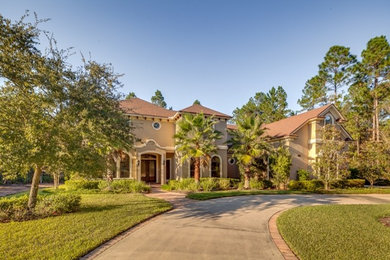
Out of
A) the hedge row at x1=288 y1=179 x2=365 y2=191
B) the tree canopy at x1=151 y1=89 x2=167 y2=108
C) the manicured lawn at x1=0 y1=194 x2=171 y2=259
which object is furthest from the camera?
the tree canopy at x1=151 y1=89 x2=167 y2=108

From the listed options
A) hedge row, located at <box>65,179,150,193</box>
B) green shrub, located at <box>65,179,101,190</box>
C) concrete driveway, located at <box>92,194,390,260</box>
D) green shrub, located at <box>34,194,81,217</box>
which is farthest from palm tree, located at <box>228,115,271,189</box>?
green shrub, located at <box>34,194,81,217</box>

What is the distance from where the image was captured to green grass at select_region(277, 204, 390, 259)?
538 centimetres

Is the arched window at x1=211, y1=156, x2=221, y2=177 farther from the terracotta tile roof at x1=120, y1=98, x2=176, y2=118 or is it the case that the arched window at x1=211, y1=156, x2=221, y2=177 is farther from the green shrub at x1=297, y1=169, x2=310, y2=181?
the green shrub at x1=297, y1=169, x2=310, y2=181

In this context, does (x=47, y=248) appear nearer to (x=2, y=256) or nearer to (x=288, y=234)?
(x=2, y=256)

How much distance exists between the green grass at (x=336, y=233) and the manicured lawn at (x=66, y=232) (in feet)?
17.7

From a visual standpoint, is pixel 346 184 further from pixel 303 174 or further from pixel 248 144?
pixel 248 144

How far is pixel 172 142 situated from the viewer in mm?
22672

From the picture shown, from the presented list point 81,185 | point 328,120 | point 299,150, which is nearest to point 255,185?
point 299,150

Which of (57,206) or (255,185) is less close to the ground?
(57,206)

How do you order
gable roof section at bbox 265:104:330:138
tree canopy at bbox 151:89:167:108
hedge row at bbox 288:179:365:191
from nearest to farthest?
hedge row at bbox 288:179:365:191 < gable roof section at bbox 265:104:330:138 < tree canopy at bbox 151:89:167:108

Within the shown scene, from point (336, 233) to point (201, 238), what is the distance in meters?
4.42

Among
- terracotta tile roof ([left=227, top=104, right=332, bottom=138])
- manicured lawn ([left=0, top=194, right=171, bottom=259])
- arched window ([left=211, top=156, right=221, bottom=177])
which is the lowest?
manicured lawn ([left=0, top=194, right=171, bottom=259])

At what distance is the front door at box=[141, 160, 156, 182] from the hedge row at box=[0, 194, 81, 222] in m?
13.2

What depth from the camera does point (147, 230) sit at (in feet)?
23.1
